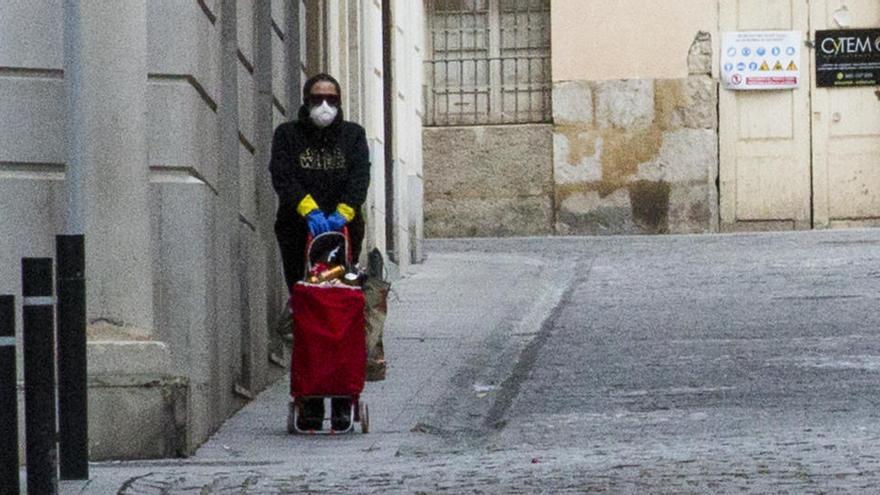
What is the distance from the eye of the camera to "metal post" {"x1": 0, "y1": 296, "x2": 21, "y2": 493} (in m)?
7.31

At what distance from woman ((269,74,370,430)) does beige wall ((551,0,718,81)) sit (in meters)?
17.4

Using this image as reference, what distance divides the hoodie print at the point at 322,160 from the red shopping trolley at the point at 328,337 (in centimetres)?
97

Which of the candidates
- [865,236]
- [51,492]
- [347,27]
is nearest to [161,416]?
[51,492]

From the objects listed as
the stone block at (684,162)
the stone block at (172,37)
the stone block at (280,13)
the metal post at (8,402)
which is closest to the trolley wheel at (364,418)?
the stone block at (172,37)

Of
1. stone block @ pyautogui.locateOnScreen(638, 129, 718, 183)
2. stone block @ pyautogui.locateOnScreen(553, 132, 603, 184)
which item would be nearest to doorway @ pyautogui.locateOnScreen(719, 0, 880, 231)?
stone block @ pyautogui.locateOnScreen(638, 129, 718, 183)

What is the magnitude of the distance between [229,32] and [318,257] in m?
1.26

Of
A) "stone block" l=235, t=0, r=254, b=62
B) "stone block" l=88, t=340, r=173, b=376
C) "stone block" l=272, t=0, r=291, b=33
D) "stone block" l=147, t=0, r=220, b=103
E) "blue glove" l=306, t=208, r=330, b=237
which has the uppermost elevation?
"stone block" l=272, t=0, r=291, b=33

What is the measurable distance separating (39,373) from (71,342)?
602 mm

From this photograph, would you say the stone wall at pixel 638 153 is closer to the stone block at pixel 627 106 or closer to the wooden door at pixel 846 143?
the stone block at pixel 627 106

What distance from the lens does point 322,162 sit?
12266 millimetres

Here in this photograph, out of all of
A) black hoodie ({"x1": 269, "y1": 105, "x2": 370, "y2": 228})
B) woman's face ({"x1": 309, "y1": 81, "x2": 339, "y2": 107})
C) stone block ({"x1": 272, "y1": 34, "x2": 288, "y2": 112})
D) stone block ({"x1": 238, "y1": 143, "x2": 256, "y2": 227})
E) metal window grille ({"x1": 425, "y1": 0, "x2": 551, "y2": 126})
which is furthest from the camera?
metal window grille ({"x1": 425, "y1": 0, "x2": 551, "y2": 126})

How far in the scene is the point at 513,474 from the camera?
9203 mm

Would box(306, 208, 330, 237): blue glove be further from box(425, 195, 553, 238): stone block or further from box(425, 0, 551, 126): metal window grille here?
box(425, 0, 551, 126): metal window grille

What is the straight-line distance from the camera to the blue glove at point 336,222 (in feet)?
39.5
